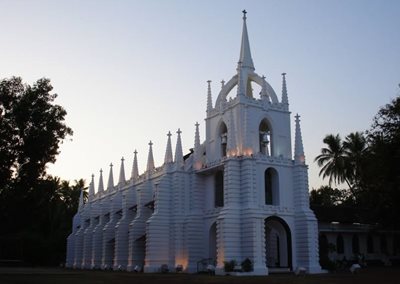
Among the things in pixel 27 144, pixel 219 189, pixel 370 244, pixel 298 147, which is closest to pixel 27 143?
pixel 27 144

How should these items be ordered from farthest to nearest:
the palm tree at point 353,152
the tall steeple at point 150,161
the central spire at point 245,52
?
the palm tree at point 353,152, the tall steeple at point 150,161, the central spire at point 245,52

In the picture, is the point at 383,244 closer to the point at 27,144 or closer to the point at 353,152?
the point at 353,152

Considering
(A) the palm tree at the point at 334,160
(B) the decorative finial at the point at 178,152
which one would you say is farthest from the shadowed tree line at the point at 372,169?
(B) the decorative finial at the point at 178,152

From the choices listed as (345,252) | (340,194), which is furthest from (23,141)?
(340,194)

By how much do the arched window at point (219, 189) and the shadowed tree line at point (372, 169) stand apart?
12.8m

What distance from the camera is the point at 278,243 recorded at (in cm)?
4703

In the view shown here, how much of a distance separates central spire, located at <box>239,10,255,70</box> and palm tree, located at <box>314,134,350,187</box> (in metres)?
28.7

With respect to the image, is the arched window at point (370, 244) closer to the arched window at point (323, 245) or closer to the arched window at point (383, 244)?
the arched window at point (383, 244)

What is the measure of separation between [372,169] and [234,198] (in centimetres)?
1138

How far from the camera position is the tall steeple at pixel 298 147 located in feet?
153

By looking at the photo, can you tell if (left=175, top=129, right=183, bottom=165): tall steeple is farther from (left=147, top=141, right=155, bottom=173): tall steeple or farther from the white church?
(left=147, top=141, right=155, bottom=173): tall steeple

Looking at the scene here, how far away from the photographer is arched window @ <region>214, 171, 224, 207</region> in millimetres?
47709

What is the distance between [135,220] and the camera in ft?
177

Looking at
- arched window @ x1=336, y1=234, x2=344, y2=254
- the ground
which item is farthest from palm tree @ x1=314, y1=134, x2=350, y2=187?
the ground
